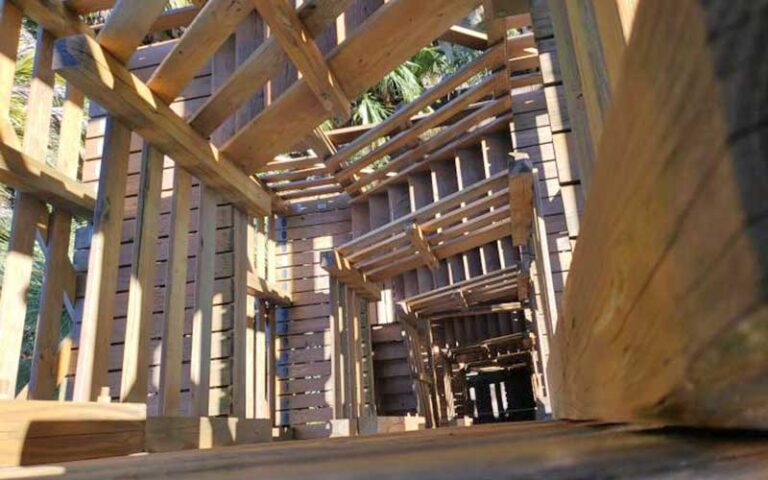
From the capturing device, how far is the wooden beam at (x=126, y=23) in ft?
8.89

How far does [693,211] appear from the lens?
492 mm

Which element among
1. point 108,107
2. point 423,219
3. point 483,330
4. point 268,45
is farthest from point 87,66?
point 483,330

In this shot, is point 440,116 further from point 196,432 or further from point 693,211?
point 693,211

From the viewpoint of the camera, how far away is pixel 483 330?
37.9 ft

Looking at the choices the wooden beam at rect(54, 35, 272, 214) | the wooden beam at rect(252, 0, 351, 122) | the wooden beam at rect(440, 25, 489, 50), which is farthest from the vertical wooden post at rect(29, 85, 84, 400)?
the wooden beam at rect(440, 25, 489, 50)

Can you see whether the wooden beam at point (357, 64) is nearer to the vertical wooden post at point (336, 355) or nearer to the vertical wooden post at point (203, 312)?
the vertical wooden post at point (203, 312)

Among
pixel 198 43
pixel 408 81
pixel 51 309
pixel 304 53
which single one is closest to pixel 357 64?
pixel 304 53

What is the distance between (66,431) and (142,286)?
82cm

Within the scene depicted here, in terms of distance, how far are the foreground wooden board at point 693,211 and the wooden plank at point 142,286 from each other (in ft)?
8.43

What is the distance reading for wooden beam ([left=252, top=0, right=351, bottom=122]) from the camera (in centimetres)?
272

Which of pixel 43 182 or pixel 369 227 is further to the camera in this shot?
pixel 369 227

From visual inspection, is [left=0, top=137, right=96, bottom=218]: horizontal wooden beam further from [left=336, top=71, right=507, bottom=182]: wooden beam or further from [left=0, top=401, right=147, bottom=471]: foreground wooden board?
[left=336, top=71, right=507, bottom=182]: wooden beam

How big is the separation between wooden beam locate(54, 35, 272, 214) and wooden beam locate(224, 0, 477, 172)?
20 cm

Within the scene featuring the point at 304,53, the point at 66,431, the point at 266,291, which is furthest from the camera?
the point at 266,291
